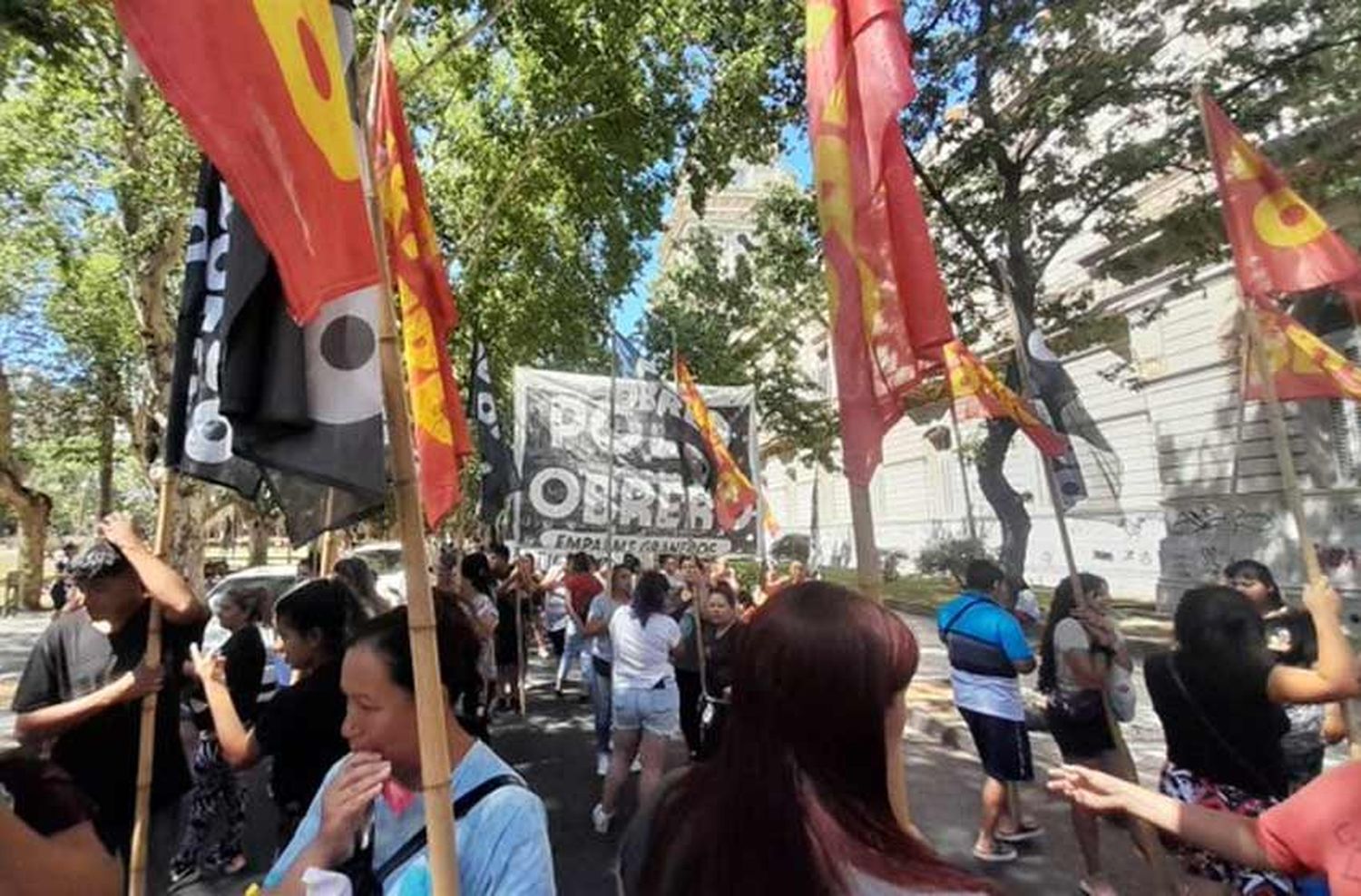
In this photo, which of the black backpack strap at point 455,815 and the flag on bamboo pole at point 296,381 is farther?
the flag on bamboo pole at point 296,381

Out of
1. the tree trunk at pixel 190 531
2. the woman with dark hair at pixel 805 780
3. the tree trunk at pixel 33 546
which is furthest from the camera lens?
the tree trunk at pixel 33 546

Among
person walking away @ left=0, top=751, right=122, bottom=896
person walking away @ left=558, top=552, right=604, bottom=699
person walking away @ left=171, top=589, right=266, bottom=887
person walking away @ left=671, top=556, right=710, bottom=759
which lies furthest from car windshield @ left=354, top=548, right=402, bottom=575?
person walking away @ left=0, top=751, right=122, bottom=896

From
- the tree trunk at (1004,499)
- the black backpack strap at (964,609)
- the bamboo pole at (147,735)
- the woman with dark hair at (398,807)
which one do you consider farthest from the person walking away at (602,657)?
the tree trunk at (1004,499)

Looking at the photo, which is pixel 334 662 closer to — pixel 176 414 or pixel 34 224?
pixel 176 414

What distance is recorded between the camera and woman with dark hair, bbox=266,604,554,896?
5.78ft

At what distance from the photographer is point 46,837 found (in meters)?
1.73

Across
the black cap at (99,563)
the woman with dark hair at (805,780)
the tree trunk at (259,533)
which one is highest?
the tree trunk at (259,533)

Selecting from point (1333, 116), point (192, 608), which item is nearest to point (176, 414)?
point (192, 608)

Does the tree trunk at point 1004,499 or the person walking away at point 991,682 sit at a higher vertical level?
the tree trunk at point 1004,499

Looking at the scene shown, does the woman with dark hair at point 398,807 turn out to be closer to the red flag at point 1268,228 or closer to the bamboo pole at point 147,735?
the bamboo pole at point 147,735

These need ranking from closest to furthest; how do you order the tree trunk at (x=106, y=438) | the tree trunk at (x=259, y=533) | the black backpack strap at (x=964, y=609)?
the black backpack strap at (x=964, y=609)
the tree trunk at (x=106, y=438)
the tree trunk at (x=259, y=533)

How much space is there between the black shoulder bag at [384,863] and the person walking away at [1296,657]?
10.4ft

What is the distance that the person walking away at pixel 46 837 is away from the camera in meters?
1.59

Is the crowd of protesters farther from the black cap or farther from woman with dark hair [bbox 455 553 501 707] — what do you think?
woman with dark hair [bbox 455 553 501 707]
